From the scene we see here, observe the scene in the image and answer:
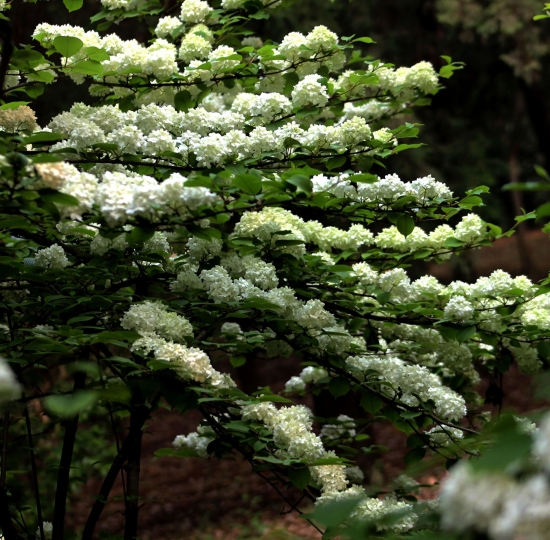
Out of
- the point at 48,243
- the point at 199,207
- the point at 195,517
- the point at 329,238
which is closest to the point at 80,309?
the point at 48,243

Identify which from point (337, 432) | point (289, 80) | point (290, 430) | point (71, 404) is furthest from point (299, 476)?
point (289, 80)

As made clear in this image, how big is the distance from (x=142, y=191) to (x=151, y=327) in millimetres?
703

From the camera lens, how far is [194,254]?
329cm

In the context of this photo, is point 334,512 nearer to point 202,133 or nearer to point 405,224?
point 405,224

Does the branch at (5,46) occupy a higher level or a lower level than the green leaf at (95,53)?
lower

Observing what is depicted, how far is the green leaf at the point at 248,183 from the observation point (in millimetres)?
2277

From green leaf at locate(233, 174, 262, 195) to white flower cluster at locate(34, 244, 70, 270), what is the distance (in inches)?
46.1

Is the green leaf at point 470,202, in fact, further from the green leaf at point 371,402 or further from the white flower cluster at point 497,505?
the white flower cluster at point 497,505

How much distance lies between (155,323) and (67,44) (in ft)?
3.90

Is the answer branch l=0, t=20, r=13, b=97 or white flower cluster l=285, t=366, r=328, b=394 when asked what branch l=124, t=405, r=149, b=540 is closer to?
white flower cluster l=285, t=366, r=328, b=394

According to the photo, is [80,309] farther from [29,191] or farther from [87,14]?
[87,14]

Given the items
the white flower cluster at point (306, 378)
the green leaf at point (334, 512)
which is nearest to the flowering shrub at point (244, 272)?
the white flower cluster at point (306, 378)

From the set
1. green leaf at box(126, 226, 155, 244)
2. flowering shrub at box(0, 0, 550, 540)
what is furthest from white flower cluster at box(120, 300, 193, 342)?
green leaf at box(126, 226, 155, 244)

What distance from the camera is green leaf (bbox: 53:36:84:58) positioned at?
277 cm
